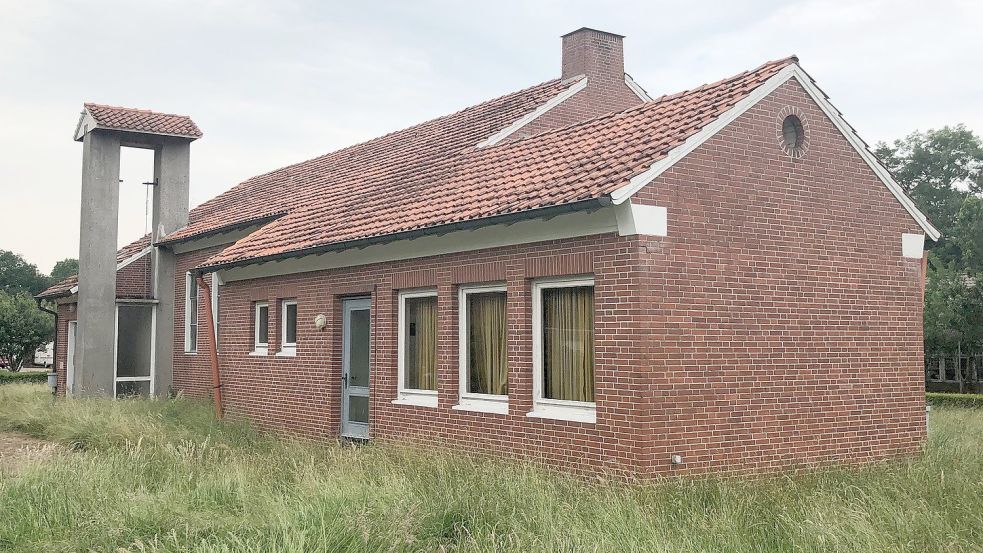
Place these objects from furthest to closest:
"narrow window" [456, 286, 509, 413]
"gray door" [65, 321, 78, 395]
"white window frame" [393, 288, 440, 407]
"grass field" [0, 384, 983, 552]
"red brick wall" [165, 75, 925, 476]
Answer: "gray door" [65, 321, 78, 395] → "white window frame" [393, 288, 440, 407] → "narrow window" [456, 286, 509, 413] → "red brick wall" [165, 75, 925, 476] → "grass field" [0, 384, 983, 552]

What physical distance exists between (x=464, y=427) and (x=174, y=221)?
44.3ft

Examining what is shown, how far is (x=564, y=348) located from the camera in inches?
428

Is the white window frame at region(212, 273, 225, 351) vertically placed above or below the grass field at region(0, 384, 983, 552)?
above

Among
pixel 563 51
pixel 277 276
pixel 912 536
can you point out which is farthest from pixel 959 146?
pixel 912 536

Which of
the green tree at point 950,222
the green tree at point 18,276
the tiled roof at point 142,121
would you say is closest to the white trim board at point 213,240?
the tiled roof at point 142,121

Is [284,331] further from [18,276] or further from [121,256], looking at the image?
[18,276]

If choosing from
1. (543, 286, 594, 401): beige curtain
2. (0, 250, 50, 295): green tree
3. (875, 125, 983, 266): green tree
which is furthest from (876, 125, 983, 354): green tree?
(0, 250, 50, 295): green tree

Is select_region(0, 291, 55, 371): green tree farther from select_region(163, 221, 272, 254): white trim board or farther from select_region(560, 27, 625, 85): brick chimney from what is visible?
select_region(560, 27, 625, 85): brick chimney

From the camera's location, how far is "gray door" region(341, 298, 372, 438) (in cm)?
1445

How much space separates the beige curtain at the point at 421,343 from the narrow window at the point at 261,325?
186 inches

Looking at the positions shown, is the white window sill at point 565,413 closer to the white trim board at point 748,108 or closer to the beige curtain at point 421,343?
the beige curtain at point 421,343

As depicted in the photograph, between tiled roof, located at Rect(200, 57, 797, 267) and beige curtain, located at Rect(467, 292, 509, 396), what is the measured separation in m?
1.21

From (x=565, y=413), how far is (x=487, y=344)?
1683 mm

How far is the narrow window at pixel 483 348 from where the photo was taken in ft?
38.4
